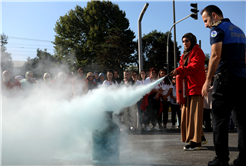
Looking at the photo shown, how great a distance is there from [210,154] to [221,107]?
1.57 m

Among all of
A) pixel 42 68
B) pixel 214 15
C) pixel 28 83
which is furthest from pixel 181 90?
pixel 42 68

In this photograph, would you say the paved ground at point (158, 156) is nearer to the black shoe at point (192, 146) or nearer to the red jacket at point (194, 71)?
the black shoe at point (192, 146)

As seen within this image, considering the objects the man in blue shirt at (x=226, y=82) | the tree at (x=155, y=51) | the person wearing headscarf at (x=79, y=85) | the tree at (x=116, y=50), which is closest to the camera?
the man in blue shirt at (x=226, y=82)

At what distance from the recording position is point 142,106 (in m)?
8.30

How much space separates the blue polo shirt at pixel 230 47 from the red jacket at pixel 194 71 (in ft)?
4.65

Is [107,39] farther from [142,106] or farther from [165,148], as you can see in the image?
[165,148]

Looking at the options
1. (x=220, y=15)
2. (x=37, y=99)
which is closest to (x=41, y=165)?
(x=37, y=99)

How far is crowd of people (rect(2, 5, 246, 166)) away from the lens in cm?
335

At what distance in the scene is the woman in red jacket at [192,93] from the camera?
4.82 m

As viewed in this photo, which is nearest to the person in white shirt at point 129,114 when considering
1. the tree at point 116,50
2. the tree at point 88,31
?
the tree at point 88,31

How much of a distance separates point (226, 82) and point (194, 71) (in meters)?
1.60

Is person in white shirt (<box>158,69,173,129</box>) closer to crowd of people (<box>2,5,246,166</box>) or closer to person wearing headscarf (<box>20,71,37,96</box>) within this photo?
crowd of people (<box>2,5,246,166</box>)

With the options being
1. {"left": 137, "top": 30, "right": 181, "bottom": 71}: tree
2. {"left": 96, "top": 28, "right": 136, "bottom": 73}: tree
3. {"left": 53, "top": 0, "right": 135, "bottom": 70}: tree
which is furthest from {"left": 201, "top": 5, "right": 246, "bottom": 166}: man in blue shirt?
{"left": 137, "top": 30, "right": 181, "bottom": 71}: tree

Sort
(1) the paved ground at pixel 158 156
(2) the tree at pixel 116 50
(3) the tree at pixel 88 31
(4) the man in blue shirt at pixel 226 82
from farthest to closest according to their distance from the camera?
(2) the tree at pixel 116 50 < (3) the tree at pixel 88 31 < (1) the paved ground at pixel 158 156 < (4) the man in blue shirt at pixel 226 82
